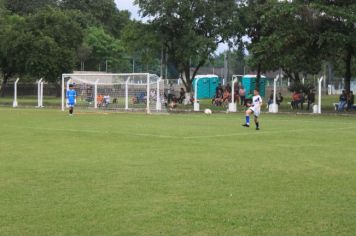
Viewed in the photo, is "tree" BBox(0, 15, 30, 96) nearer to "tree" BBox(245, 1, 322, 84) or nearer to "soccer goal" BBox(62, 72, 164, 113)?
"soccer goal" BBox(62, 72, 164, 113)

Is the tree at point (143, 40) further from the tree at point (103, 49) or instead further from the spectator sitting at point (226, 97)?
the tree at point (103, 49)

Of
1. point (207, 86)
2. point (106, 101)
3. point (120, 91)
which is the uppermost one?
point (207, 86)

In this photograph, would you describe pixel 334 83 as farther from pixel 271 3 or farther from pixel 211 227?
pixel 211 227

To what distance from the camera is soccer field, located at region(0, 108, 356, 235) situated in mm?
7754

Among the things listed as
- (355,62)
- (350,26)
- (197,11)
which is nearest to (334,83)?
(355,62)

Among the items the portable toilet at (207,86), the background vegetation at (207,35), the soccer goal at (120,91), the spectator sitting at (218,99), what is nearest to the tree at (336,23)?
the background vegetation at (207,35)

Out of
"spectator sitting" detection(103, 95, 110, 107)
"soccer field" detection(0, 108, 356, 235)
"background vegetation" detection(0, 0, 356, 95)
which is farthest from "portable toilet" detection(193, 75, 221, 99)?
"soccer field" detection(0, 108, 356, 235)

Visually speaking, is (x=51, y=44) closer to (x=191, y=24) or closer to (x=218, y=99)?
(x=191, y=24)

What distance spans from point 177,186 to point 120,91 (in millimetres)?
31671

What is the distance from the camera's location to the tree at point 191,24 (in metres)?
46.0

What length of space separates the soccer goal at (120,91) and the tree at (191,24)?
5.76 metres

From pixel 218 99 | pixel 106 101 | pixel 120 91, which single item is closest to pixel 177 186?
pixel 120 91

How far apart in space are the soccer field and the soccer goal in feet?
68.4

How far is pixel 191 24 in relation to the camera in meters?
46.6
